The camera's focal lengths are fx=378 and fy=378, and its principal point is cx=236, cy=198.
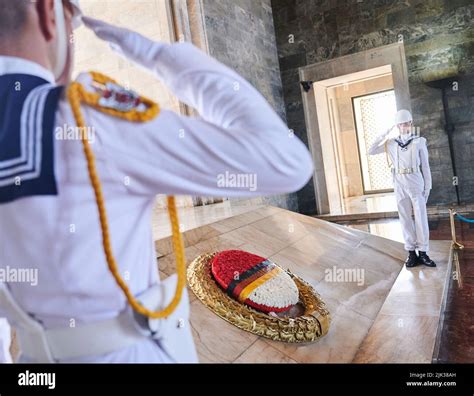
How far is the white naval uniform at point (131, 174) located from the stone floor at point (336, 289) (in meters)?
0.94

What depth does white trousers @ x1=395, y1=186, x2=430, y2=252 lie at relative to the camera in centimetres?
368

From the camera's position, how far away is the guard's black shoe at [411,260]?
11.5 feet

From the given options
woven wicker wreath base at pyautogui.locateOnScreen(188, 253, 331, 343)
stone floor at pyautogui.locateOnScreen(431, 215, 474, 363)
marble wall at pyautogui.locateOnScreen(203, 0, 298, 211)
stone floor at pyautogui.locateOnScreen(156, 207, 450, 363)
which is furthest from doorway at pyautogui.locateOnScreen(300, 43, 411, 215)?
woven wicker wreath base at pyautogui.locateOnScreen(188, 253, 331, 343)

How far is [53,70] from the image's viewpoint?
2.55 feet

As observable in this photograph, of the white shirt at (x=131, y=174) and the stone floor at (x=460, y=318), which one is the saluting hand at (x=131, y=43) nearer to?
the white shirt at (x=131, y=174)

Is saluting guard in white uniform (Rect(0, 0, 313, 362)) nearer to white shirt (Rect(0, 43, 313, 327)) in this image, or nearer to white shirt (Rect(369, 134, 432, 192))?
white shirt (Rect(0, 43, 313, 327))

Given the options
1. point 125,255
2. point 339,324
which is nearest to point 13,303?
point 125,255

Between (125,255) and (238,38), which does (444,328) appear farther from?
(238,38)

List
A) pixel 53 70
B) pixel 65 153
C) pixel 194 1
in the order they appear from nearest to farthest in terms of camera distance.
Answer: pixel 65 153
pixel 53 70
pixel 194 1

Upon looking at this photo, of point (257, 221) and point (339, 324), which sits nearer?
point (339, 324)

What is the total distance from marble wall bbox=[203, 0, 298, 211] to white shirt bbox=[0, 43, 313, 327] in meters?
5.25

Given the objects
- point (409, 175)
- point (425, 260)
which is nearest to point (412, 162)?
point (409, 175)
